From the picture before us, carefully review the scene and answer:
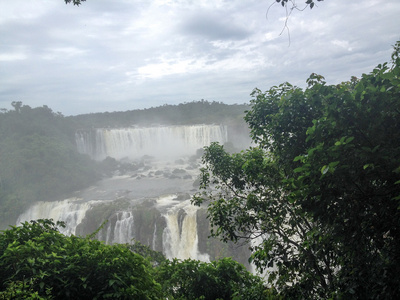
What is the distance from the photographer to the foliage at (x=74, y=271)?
8.74ft

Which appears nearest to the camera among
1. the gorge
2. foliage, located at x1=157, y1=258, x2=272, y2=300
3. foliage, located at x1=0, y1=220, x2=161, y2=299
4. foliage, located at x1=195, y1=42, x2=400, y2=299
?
foliage, located at x1=195, y1=42, x2=400, y2=299

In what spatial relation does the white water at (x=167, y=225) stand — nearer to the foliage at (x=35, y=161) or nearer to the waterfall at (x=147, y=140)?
the foliage at (x=35, y=161)

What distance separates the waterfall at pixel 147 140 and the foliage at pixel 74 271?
30.1m

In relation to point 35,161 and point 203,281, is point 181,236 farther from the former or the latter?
point 35,161

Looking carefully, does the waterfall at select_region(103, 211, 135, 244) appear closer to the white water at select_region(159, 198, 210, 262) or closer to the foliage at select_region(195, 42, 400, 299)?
the white water at select_region(159, 198, 210, 262)

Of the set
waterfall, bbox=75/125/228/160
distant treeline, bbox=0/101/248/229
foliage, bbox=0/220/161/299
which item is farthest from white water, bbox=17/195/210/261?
waterfall, bbox=75/125/228/160

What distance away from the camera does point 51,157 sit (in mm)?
30609

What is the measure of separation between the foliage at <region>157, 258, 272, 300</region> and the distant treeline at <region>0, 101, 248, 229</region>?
21862 mm

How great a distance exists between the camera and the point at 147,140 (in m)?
35.4

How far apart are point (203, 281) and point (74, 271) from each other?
2439mm

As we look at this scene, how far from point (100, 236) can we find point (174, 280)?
1344 cm

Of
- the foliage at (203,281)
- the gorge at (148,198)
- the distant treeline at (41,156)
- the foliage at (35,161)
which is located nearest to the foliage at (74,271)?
the foliage at (203,281)

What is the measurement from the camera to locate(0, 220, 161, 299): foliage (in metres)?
2.66

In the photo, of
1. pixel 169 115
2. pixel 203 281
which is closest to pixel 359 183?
pixel 203 281
